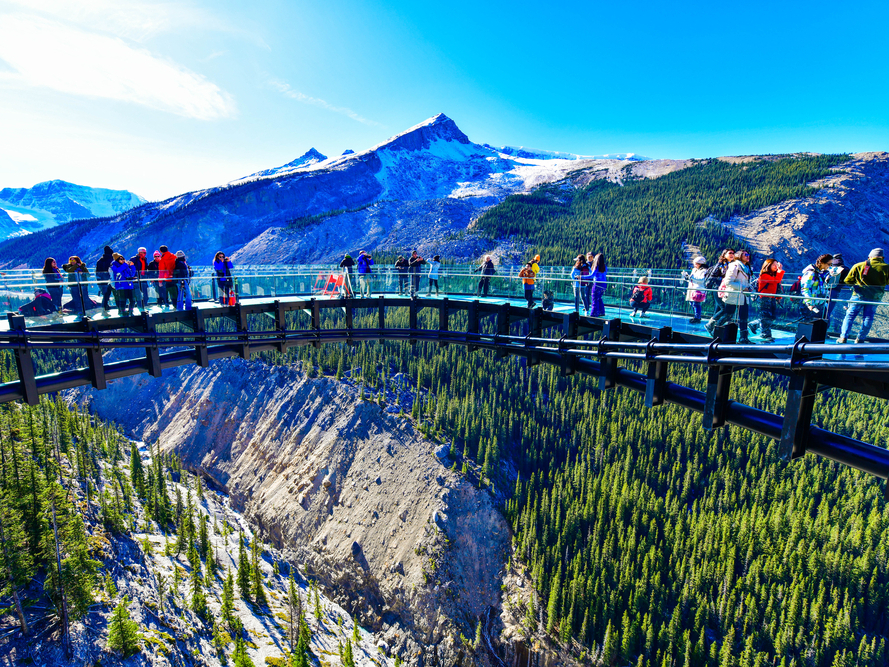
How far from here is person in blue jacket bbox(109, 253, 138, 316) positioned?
14.9m

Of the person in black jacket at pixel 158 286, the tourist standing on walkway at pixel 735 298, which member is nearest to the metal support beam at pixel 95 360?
the person in black jacket at pixel 158 286

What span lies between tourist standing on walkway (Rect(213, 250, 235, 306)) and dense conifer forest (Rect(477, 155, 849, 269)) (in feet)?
349

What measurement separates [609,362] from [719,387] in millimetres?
4296

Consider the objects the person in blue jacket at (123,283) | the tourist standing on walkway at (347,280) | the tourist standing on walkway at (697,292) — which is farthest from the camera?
the tourist standing on walkway at (347,280)

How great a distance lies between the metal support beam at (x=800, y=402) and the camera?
28.7 ft

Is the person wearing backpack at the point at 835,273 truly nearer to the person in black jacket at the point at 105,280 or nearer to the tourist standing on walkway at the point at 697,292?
the tourist standing on walkway at the point at 697,292

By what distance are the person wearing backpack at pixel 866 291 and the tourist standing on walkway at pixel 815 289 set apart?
1.60 ft

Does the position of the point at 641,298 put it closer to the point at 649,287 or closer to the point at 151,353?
the point at 649,287

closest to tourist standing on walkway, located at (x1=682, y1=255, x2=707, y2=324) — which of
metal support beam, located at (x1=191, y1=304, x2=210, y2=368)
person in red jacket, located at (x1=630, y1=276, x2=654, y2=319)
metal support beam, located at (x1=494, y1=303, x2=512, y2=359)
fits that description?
person in red jacket, located at (x1=630, y1=276, x2=654, y2=319)

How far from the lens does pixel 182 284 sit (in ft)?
56.0

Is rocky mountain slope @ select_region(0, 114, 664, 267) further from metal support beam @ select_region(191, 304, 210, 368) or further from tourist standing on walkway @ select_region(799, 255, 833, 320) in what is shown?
tourist standing on walkway @ select_region(799, 255, 833, 320)

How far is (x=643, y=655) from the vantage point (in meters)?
56.2

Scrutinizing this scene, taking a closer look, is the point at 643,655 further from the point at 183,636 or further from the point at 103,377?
the point at 103,377

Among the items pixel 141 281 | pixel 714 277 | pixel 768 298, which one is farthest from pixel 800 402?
pixel 141 281
